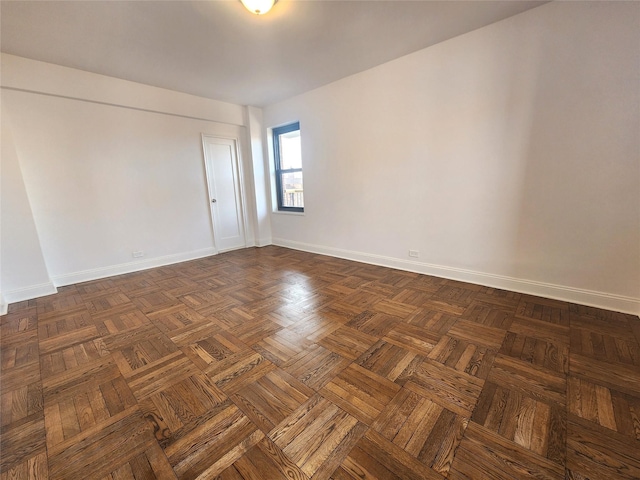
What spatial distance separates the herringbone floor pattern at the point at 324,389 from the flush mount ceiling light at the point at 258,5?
8.29ft

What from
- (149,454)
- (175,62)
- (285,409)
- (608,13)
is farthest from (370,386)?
(175,62)

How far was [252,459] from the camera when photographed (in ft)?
3.60

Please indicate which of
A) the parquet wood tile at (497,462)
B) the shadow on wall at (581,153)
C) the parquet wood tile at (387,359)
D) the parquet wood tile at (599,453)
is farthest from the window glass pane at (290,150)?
the parquet wood tile at (599,453)

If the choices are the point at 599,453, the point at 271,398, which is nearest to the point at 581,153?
the point at 599,453

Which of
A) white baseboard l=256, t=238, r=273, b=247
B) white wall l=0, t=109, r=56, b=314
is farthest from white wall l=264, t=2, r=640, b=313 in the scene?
white wall l=0, t=109, r=56, b=314

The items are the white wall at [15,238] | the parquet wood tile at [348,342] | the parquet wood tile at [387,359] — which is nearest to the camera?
the parquet wood tile at [387,359]

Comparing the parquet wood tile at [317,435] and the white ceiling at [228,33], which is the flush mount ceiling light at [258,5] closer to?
the white ceiling at [228,33]

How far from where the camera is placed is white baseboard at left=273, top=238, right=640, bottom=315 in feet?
7.16

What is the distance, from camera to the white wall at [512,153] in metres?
2.07

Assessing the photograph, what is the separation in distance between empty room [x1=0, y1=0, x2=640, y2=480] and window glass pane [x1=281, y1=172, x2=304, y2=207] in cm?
47

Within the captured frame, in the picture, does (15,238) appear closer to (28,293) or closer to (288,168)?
(28,293)

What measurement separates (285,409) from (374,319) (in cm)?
112

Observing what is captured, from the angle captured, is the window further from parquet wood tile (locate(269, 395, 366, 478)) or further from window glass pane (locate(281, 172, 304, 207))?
parquet wood tile (locate(269, 395, 366, 478))

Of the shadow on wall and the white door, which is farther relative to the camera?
the white door
